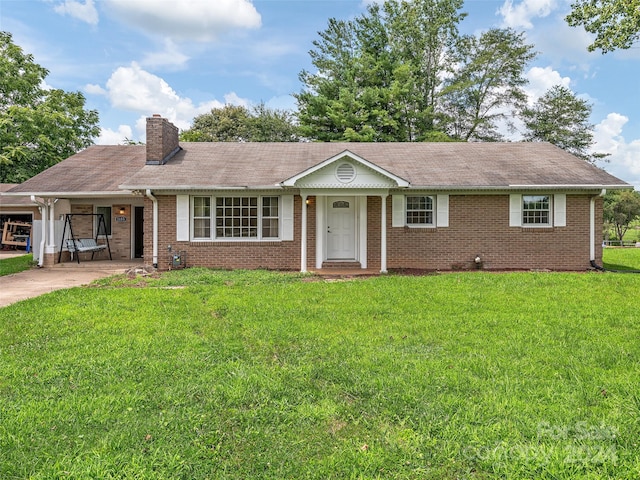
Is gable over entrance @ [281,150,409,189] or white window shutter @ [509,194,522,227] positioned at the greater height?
gable over entrance @ [281,150,409,189]

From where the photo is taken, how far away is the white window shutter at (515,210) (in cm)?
1196

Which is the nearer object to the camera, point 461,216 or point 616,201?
point 461,216

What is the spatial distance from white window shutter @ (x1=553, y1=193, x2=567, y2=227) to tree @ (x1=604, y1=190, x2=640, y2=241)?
964 inches

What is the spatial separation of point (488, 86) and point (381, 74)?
8369 millimetres

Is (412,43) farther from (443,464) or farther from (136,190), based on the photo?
(443,464)

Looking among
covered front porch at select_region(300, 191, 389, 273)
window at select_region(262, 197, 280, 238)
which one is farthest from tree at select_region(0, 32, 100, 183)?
covered front porch at select_region(300, 191, 389, 273)

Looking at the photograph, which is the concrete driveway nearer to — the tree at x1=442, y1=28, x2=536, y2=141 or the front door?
the front door

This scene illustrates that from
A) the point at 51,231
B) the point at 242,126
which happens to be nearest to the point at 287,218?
the point at 51,231

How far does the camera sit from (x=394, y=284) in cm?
889

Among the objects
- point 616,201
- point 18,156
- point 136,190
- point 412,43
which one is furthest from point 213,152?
point 616,201

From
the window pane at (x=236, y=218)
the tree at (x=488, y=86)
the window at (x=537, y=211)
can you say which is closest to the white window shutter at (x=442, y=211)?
the window at (x=537, y=211)

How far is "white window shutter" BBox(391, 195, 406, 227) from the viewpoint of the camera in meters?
12.0

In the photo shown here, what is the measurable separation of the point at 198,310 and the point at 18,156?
25.1m

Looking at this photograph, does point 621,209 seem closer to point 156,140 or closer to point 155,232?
point 156,140
